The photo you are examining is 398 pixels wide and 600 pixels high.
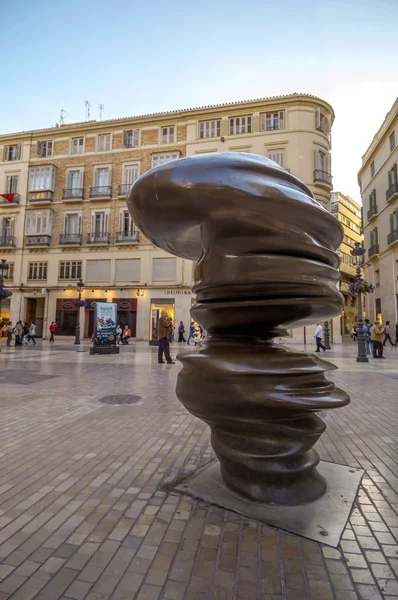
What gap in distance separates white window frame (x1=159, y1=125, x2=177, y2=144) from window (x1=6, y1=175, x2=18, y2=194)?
15026mm

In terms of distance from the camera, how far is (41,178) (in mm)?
33688

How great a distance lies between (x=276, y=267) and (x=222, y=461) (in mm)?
1548

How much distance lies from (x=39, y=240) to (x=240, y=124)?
2096cm

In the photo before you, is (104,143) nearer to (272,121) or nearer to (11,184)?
(11,184)

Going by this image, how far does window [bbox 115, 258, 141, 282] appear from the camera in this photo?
30.9 meters

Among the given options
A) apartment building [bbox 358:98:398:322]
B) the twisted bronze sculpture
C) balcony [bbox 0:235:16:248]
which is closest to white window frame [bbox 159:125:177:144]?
balcony [bbox 0:235:16:248]

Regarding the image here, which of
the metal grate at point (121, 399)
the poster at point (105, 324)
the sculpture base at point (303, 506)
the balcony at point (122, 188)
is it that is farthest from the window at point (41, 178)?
the sculpture base at point (303, 506)

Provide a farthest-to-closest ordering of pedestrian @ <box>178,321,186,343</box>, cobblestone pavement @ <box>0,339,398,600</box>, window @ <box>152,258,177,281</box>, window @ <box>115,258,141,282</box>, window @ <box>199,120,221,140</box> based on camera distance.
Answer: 1. window @ <box>115,258,141,282</box>
2. window @ <box>199,120,221,140</box>
3. window @ <box>152,258,177,281</box>
4. pedestrian @ <box>178,321,186,343</box>
5. cobblestone pavement @ <box>0,339,398,600</box>

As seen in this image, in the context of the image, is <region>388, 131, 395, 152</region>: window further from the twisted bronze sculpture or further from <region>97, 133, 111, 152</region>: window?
the twisted bronze sculpture

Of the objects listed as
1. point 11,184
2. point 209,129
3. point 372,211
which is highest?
point 209,129

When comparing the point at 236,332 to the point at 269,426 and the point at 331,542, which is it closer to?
the point at 269,426

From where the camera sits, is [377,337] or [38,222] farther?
[38,222]

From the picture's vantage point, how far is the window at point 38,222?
32938 millimetres

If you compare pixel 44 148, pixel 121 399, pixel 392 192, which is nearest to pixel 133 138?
pixel 44 148
